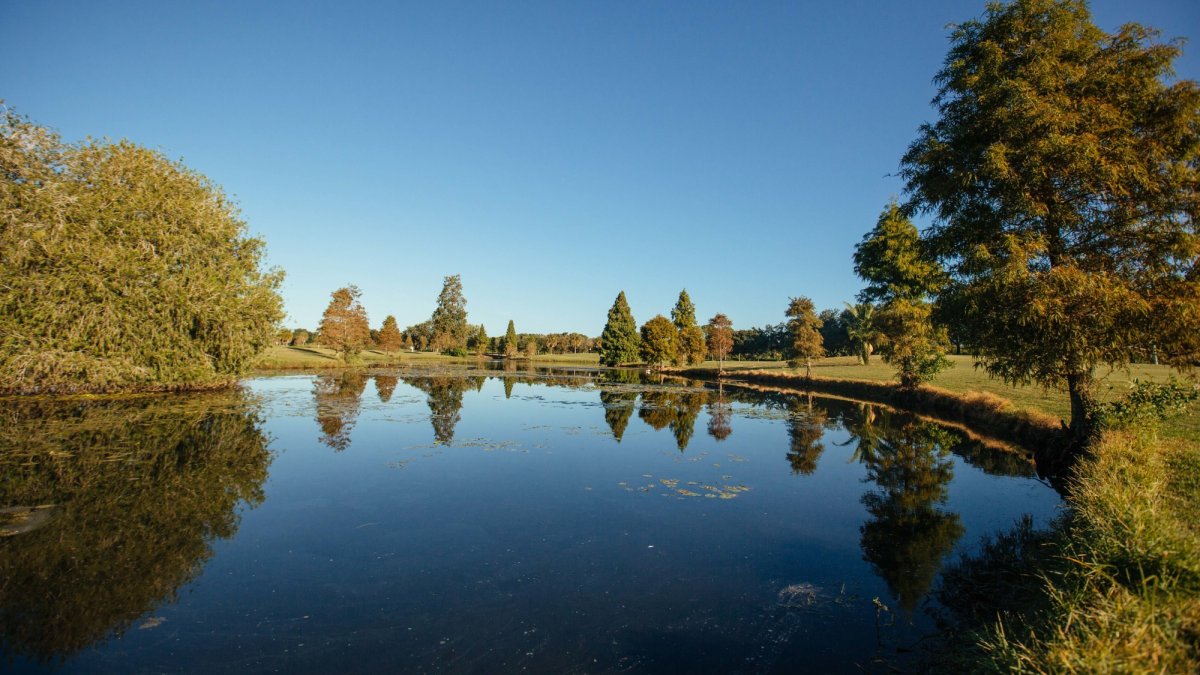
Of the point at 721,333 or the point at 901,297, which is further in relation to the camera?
the point at 721,333

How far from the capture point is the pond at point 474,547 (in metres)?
5.35

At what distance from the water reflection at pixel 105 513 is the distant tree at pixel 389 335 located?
68123mm

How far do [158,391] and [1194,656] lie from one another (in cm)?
3789

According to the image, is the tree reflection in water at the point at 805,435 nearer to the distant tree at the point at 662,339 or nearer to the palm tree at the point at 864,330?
the palm tree at the point at 864,330

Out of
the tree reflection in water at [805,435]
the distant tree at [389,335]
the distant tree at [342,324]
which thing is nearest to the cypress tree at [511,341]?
the distant tree at [389,335]

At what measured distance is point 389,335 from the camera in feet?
278

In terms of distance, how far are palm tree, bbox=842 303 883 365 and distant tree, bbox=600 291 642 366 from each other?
33.0 metres

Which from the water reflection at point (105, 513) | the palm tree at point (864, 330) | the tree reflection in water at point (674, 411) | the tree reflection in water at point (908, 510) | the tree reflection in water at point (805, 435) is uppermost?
the palm tree at point (864, 330)

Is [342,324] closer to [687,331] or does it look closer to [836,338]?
[687,331]

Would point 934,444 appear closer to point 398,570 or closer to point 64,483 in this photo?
point 398,570

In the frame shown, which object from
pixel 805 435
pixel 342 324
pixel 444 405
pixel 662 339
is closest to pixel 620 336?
pixel 662 339

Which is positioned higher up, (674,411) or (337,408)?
(337,408)

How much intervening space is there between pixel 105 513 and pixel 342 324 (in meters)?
58.0

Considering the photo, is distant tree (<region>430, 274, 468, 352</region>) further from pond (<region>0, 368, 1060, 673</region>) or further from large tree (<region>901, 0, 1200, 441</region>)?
large tree (<region>901, 0, 1200, 441</region>)
